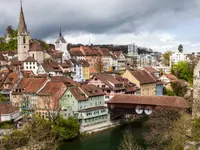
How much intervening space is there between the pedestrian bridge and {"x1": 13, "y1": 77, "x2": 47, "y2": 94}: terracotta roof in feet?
32.7

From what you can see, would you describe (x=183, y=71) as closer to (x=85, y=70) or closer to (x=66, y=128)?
(x=85, y=70)

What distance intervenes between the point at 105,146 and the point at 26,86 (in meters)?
16.5

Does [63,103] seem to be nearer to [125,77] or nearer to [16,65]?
[125,77]

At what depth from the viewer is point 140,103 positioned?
40469 mm

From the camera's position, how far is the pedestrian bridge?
38.7 metres

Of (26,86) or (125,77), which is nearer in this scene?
(26,86)

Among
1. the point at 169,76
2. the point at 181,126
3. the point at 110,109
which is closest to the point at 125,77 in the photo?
the point at 110,109

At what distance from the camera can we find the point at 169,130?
91.7 ft

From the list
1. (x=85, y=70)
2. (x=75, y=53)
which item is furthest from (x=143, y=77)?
(x=75, y=53)

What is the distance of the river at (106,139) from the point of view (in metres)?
33.3

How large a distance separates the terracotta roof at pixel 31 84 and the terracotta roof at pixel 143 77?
18679 millimetres

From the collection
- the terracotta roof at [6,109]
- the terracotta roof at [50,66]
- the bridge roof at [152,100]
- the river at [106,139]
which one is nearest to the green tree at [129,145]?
the river at [106,139]

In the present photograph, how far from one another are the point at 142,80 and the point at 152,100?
16.2 meters

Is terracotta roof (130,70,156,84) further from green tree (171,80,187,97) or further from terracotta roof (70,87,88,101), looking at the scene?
terracotta roof (70,87,88,101)
